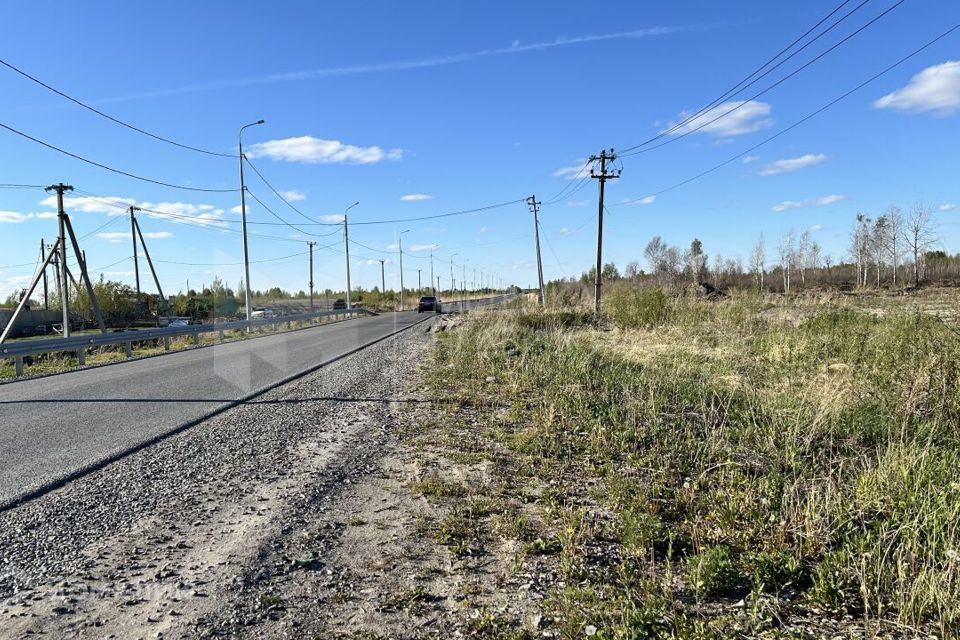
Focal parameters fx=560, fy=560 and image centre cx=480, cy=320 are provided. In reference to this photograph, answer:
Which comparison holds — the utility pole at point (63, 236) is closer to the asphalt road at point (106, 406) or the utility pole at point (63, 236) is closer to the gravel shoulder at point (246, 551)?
the asphalt road at point (106, 406)

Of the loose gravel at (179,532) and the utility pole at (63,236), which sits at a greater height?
the utility pole at (63,236)

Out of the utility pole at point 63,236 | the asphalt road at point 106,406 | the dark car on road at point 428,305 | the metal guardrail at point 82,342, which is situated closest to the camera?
the asphalt road at point 106,406

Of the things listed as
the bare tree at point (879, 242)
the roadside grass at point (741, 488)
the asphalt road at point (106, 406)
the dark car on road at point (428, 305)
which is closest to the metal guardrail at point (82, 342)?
the asphalt road at point (106, 406)

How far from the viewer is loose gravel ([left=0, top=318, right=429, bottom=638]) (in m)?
2.96

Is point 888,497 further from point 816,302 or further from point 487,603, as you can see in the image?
point 816,302

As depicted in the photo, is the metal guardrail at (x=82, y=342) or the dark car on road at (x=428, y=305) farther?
the dark car on road at (x=428, y=305)

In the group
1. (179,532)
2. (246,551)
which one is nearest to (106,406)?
(179,532)

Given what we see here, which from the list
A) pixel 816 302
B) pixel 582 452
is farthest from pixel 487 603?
pixel 816 302

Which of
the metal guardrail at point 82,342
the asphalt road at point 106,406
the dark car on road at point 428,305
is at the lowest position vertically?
the asphalt road at point 106,406

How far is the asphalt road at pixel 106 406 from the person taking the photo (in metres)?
5.85

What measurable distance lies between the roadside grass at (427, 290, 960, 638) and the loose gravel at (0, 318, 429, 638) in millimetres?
1333

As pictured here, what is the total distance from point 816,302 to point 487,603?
2023cm

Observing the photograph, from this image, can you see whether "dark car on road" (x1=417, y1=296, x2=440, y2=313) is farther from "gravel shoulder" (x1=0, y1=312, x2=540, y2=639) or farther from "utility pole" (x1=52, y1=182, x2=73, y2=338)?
"gravel shoulder" (x1=0, y1=312, x2=540, y2=639)

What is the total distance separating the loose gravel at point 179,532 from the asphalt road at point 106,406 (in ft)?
1.69
